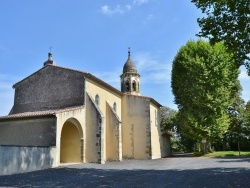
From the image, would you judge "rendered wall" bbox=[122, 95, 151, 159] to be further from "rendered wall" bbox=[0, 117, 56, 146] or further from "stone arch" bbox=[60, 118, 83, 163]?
"rendered wall" bbox=[0, 117, 56, 146]

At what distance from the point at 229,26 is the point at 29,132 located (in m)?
16.6

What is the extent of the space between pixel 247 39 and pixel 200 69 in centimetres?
1805

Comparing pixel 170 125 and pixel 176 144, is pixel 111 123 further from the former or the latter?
pixel 176 144

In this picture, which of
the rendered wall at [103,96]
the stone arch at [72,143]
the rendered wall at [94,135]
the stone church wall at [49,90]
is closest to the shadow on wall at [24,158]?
the stone arch at [72,143]

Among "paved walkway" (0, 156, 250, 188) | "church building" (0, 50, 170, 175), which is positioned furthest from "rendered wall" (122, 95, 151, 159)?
"paved walkway" (0, 156, 250, 188)

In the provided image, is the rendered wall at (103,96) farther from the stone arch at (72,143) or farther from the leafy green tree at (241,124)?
the leafy green tree at (241,124)

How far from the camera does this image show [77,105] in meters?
24.2

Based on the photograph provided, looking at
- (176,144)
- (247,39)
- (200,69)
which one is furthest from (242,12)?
(176,144)

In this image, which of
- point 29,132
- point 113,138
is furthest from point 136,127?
point 29,132

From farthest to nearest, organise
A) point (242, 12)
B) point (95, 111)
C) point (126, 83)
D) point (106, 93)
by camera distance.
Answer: point (126, 83) < point (106, 93) < point (95, 111) < point (242, 12)

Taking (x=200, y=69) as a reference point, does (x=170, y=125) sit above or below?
below

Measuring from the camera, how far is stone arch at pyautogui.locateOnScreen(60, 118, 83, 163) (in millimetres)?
23156

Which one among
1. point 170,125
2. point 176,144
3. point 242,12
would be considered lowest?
point 176,144

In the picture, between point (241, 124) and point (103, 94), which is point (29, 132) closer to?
point (103, 94)
